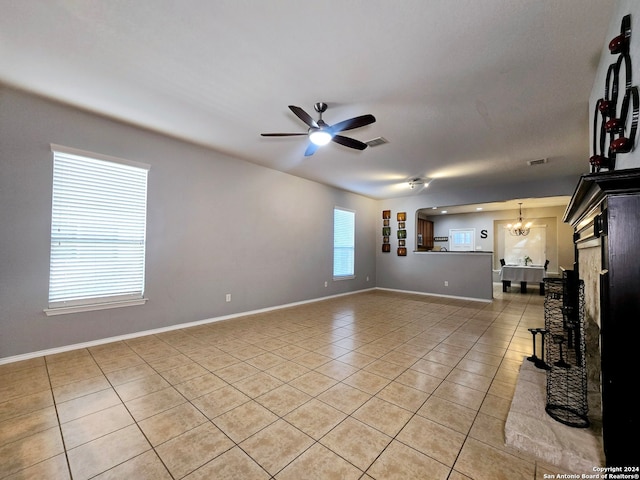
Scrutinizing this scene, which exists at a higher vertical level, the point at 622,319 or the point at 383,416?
the point at 622,319

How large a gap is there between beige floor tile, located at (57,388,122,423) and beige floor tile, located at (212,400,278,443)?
3.03 ft

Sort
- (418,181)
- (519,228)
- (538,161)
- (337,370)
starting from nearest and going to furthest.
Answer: (337,370) → (538,161) → (418,181) → (519,228)

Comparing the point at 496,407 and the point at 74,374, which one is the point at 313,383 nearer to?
the point at 496,407

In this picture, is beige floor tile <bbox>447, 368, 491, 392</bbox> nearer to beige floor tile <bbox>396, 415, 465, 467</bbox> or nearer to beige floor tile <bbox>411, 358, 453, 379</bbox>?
beige floor tile <bbox>411, 358, 453, 379</bbox>

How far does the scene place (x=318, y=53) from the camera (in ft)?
7.09

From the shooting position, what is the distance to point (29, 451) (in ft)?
5.26

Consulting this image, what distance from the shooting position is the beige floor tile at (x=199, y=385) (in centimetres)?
225

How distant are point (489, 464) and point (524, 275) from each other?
7608mm

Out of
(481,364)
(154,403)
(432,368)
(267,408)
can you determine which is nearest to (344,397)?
(267,408)

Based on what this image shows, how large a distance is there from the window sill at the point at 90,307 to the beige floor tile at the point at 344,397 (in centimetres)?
279

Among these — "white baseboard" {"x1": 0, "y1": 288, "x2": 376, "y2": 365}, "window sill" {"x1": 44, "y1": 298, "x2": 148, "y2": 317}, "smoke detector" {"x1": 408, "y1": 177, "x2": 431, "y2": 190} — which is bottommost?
"white baseboard" {"x1": 0, "y1": 288, "x2": 376, "y2": 365}

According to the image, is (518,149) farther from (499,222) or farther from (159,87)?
(499,222)

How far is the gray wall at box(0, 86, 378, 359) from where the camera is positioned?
2805mm

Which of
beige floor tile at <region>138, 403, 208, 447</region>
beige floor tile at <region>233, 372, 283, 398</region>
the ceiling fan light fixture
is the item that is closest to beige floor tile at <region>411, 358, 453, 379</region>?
beige floor tile at <region>233, 372, 283, 398</region>
